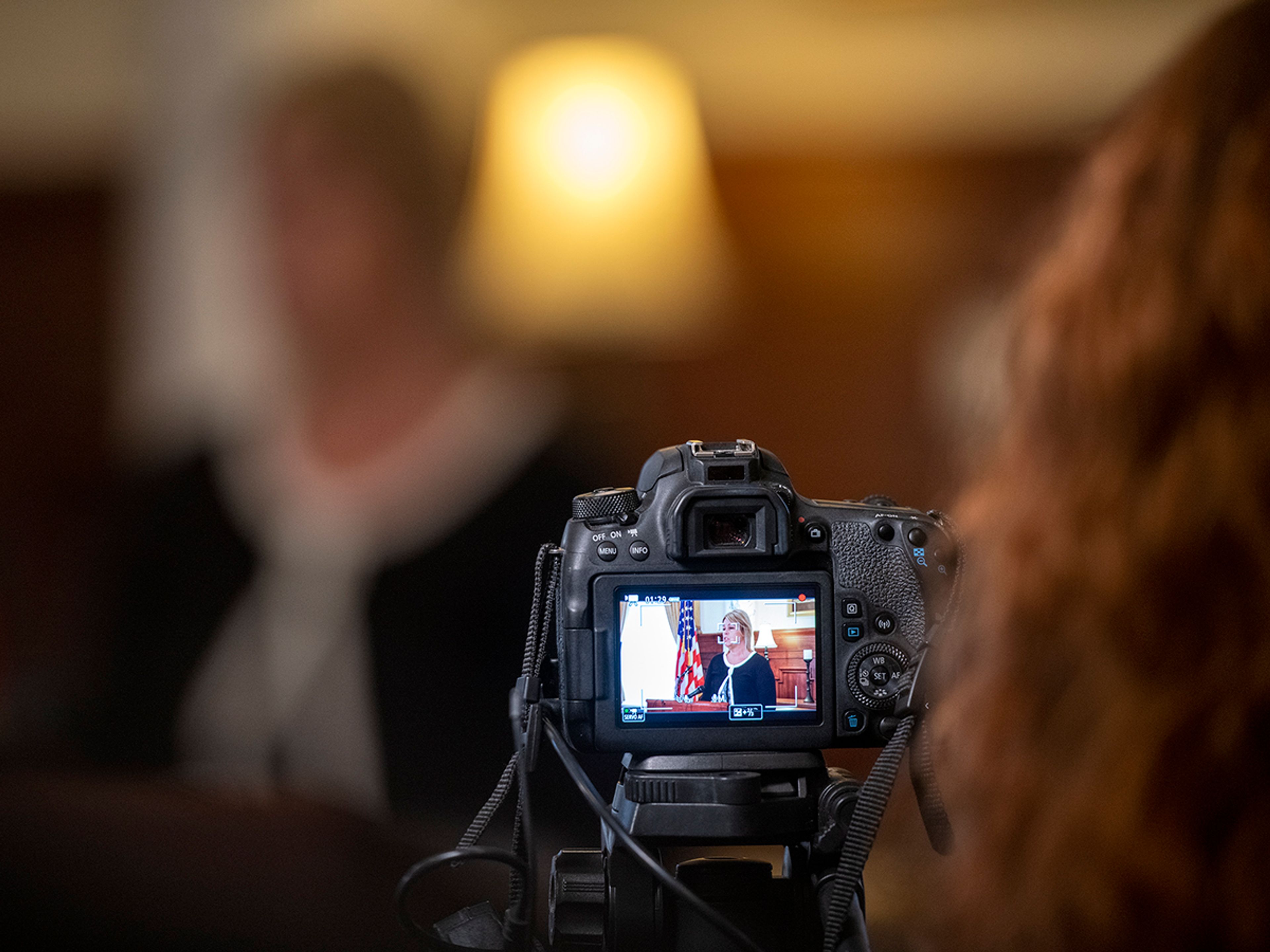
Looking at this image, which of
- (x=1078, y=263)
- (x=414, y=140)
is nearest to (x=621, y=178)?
(x=414, y=140)

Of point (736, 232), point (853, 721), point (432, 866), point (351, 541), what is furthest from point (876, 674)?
point (736, 232)

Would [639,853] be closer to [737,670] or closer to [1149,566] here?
[737,670]

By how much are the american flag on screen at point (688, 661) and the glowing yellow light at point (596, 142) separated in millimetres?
744

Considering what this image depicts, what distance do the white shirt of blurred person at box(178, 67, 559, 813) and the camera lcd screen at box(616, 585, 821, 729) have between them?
1.42ft

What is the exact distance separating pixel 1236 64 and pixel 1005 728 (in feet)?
0.76

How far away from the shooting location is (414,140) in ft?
3.77

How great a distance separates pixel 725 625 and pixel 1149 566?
1.25 ft

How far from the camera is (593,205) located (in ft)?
4.24

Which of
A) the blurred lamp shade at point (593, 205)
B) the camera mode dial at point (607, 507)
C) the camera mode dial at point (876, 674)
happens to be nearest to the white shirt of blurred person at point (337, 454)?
the blurred lamp shade at point (593, 205)

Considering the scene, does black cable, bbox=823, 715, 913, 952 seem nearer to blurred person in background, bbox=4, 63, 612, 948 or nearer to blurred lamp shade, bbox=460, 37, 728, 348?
blurred person in background, bbox=4, 63, 612, 948

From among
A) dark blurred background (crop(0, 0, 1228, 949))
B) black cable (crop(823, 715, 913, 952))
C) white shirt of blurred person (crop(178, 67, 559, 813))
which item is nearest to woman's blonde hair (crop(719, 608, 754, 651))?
black cable (crop(823, 715, 913, 952))

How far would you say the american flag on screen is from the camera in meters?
0.69

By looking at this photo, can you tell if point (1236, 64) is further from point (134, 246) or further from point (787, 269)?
point (134, 246)

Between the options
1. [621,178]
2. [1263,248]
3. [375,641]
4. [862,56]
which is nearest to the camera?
[1263,248]
